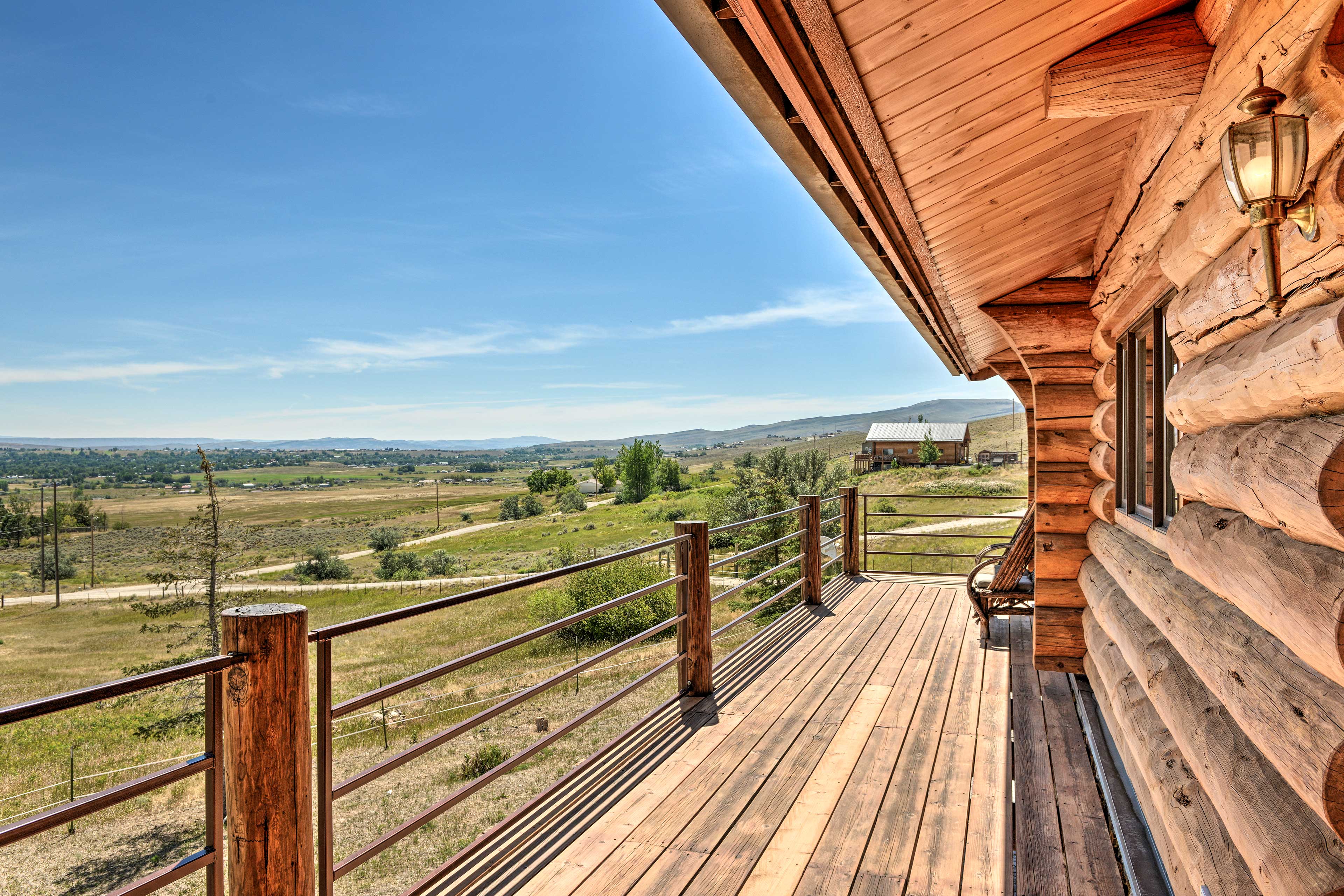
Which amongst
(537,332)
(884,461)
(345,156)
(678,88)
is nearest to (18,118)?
(345,156)

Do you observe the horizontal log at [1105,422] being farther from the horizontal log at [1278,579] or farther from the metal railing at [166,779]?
the metal railing at [166,779]

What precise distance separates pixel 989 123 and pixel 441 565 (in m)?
50.5

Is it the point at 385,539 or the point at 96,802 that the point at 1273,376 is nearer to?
the point at 96,802

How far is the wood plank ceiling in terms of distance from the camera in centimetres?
149

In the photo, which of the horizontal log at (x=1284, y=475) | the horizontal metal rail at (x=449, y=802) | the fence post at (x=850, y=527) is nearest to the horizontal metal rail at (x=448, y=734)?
the horizontal metal rail at (x=449, y=802)

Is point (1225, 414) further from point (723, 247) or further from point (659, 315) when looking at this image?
point (659, 315)

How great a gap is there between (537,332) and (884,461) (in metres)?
113

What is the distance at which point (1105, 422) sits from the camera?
3.84 m

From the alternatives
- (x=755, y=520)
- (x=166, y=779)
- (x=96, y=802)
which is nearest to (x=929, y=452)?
(x=755, y=520)

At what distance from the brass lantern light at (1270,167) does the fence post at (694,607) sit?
2808 millimetres

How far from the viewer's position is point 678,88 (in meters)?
7.04

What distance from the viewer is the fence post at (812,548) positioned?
6152 mm

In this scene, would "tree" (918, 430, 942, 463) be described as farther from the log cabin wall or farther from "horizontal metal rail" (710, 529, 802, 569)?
the log cabin wall

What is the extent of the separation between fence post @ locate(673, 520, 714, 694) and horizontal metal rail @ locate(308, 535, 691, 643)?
1.99 feet
